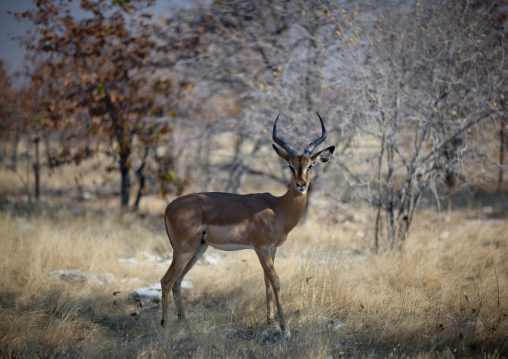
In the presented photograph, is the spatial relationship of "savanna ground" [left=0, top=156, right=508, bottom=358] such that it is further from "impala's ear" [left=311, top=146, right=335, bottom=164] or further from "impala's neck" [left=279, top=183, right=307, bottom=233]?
"impala's ear" [left=311, top=146, right=335, bottom=164]

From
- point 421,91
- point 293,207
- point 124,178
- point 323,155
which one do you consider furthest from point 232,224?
point 124,178

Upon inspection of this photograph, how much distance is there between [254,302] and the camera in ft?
17.2

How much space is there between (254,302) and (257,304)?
0.17 feet

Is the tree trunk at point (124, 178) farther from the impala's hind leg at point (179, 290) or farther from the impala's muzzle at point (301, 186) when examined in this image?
the impala's muzzle at point (301, 186)

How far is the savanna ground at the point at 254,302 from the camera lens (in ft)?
13.7

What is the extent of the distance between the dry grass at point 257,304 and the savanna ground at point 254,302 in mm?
18

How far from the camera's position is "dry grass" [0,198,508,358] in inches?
164

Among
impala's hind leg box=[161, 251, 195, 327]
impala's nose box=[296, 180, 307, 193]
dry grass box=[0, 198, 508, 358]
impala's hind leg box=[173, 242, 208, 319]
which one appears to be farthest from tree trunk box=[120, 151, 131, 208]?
impala's nose box=[296, 180, 307, 193]

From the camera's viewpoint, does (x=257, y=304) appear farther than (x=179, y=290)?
Yes

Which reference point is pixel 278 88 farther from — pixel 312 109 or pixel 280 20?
pixel 280 20

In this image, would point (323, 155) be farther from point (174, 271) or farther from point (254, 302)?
point (174, 271)

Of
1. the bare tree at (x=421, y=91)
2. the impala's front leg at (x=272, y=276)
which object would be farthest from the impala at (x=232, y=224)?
the bare tree at (x=421, y=91)

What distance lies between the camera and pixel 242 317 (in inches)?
195

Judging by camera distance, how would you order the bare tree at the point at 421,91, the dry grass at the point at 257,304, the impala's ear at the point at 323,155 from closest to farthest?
1. the dry grass at the point at 257,304
2. the impala's ear at the point at 323,155
3. the bare tree at the point at 421,91
